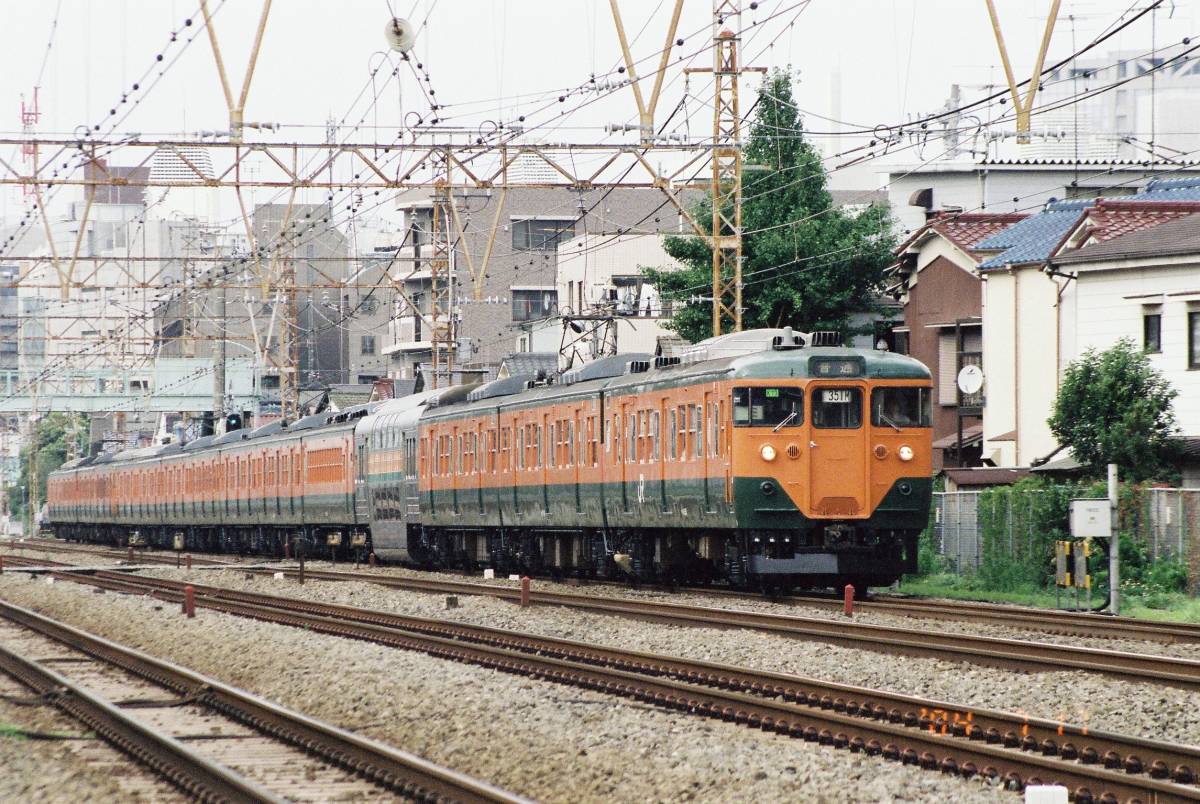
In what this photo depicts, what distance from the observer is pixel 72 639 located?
813 inches

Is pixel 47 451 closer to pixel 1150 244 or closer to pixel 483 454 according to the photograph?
pixel 483 454

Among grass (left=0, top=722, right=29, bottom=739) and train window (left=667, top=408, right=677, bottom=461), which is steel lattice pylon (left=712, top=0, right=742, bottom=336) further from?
grass (left=0, top=722, right=29, bottom=739)

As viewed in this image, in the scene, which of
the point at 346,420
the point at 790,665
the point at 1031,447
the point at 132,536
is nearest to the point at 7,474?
the point at 132,536

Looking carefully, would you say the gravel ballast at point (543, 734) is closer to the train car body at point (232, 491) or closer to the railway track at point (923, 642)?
the railway track at point (923, 642)

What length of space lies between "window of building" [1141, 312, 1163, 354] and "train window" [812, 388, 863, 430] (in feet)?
35.3

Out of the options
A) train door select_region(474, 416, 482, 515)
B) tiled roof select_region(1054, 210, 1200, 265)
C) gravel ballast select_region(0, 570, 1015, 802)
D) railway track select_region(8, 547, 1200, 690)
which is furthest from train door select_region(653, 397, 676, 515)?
tiled roof select_region(1054, 210, 1200, 265)

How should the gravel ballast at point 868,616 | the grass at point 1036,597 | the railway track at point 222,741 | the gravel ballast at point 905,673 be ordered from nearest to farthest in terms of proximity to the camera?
the railway track at point 222,741
the gravel ballast at point 905,673
the gravel ballast at point 868,616
the grass at point 1036,597

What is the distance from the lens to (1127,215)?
1350 inches

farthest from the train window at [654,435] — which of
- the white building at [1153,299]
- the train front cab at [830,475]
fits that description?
the white building at [1153,299]

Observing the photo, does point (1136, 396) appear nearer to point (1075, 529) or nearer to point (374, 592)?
point (1075, 529)

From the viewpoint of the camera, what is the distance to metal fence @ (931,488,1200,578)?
2328 cm

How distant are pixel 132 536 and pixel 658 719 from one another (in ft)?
178

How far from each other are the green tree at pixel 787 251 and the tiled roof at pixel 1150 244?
11.0m

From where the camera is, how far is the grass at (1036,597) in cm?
2108
